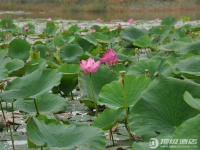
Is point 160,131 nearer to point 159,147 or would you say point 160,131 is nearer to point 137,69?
point 159,147

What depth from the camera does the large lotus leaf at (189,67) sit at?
178 cm

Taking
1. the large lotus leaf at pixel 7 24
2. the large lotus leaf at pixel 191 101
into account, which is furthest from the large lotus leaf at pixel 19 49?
the large lotus leaf at pixel 7 24

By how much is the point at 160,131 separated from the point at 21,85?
0.74 meters

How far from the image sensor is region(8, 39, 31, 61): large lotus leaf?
10.7 feet

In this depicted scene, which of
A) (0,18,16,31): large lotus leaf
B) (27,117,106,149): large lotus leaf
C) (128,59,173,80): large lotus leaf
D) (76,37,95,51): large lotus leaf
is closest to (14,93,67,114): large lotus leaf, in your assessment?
(128,59,173,80): large lotus leaf

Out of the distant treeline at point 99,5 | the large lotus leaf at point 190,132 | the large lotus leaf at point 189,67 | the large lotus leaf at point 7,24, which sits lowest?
the distant treeline at point 99,5

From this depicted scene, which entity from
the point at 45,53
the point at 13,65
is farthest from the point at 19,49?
the point at 13,65

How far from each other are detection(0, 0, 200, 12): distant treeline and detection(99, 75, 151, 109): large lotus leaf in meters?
20.3

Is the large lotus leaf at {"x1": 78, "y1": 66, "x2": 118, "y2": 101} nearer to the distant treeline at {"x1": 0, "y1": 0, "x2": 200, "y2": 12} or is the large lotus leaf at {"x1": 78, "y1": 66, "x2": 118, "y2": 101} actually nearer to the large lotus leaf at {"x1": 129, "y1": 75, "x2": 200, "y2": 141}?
the large lotus leaf at {"x1": 129, "y1": 75, "x2": 200, "y2": 141}

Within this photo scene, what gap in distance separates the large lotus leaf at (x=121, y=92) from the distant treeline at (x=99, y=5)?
20.3 metres

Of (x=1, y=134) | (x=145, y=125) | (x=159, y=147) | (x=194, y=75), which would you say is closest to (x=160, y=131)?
(x=145, y=125)

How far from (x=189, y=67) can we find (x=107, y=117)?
0.57 m

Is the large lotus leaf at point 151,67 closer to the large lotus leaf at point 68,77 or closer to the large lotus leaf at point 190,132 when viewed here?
the large lotus leaf at point 68,77

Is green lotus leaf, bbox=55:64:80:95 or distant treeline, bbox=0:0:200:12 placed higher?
green lotus leaf, bbox=55:64:80:95
